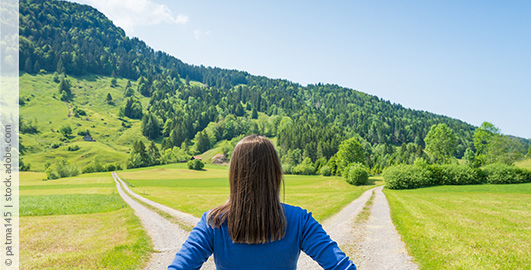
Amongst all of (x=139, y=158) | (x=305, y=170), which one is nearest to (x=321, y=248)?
(x=305, y=170)

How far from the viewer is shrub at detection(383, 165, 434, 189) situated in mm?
62531

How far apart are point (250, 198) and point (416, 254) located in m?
12.6

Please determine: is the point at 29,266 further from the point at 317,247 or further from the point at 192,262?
the point at 317,247

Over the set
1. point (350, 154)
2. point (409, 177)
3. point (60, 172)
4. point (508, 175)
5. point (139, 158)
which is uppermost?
point (350, 154)

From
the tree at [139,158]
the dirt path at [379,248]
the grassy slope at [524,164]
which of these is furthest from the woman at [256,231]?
the tree at [139,158]

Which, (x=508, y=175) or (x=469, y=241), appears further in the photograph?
(x=508, y=175)

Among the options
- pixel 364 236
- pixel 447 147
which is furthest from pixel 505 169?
pixel 364 236

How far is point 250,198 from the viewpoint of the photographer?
111 inches

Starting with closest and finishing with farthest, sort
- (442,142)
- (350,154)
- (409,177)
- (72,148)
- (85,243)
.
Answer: (85,243)
(409,177)
(442,142)
(350,154)
(72,148)

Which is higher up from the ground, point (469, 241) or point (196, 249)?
point (196, 249)

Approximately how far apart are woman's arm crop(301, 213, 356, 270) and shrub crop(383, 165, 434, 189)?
68.7 metres

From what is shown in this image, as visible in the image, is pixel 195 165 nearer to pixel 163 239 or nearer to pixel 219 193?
pixel 219 193

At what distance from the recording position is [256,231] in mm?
2688

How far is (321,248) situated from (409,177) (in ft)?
227
